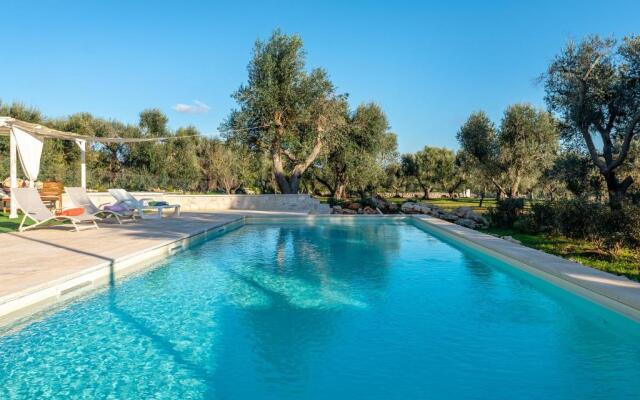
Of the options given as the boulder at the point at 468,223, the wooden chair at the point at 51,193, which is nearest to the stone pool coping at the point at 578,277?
A: the boulder at the point at 468,223

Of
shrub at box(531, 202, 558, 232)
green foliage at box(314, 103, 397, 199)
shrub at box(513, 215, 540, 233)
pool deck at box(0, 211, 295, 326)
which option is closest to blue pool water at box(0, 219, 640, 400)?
pool deck at box(0, 211, 295, 326)

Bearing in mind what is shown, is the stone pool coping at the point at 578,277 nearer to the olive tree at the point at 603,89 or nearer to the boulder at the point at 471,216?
the boulder at the point at 471,216

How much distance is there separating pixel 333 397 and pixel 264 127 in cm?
1775

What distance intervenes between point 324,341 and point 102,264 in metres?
3.90

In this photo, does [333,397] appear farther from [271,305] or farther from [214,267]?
[214,267]

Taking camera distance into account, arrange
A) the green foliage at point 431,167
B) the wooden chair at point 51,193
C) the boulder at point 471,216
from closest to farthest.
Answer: the wooden chair at point 51,193 < the boulder at point 471,216 < the green foliage at point 431,167

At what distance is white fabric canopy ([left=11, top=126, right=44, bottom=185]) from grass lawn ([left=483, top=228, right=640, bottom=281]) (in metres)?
14.3

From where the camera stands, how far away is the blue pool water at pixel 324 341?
320 cm

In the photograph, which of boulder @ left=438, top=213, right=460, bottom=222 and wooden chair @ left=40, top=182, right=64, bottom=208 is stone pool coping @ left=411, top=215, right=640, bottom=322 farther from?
wooden chair @ left=40, top=182, right=64, bottom=208

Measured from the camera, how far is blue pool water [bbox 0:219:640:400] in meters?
3.20

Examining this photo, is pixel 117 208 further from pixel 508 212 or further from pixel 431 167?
pixel 431 167

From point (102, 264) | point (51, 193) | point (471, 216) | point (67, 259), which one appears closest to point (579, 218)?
point (471, 216)

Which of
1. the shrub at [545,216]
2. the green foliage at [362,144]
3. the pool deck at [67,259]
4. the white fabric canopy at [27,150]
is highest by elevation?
the green foliage at [362,144]

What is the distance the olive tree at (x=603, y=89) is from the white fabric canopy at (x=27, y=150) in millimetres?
16967
